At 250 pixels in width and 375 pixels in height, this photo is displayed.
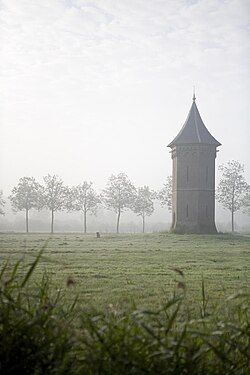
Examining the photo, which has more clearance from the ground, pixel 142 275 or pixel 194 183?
pixel 194 183

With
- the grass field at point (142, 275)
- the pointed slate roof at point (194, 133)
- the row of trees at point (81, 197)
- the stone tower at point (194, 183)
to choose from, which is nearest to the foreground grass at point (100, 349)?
the grass field at point (142, 275)

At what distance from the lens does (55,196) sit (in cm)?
6353

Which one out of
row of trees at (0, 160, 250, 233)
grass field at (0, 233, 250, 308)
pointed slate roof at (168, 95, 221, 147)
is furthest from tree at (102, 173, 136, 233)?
grass field at (0, 233, 250, 308)

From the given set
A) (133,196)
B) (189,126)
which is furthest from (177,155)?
(133,196)

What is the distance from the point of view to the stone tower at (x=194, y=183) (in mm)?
42750

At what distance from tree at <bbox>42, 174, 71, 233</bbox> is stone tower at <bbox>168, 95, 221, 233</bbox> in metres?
23.1

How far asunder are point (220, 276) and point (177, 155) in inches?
1187

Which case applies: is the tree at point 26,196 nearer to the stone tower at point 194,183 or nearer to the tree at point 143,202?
the tree at point 143,202

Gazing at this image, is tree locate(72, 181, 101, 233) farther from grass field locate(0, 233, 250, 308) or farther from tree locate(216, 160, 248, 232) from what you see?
grass field locate(0, 233, 250, 308)

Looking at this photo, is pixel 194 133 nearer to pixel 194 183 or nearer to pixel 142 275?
pixel 194 183

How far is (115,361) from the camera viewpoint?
7.40 ft

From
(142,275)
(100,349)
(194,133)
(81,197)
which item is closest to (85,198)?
(81,197)

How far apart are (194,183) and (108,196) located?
949 inches

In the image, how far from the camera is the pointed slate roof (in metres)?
43.2
